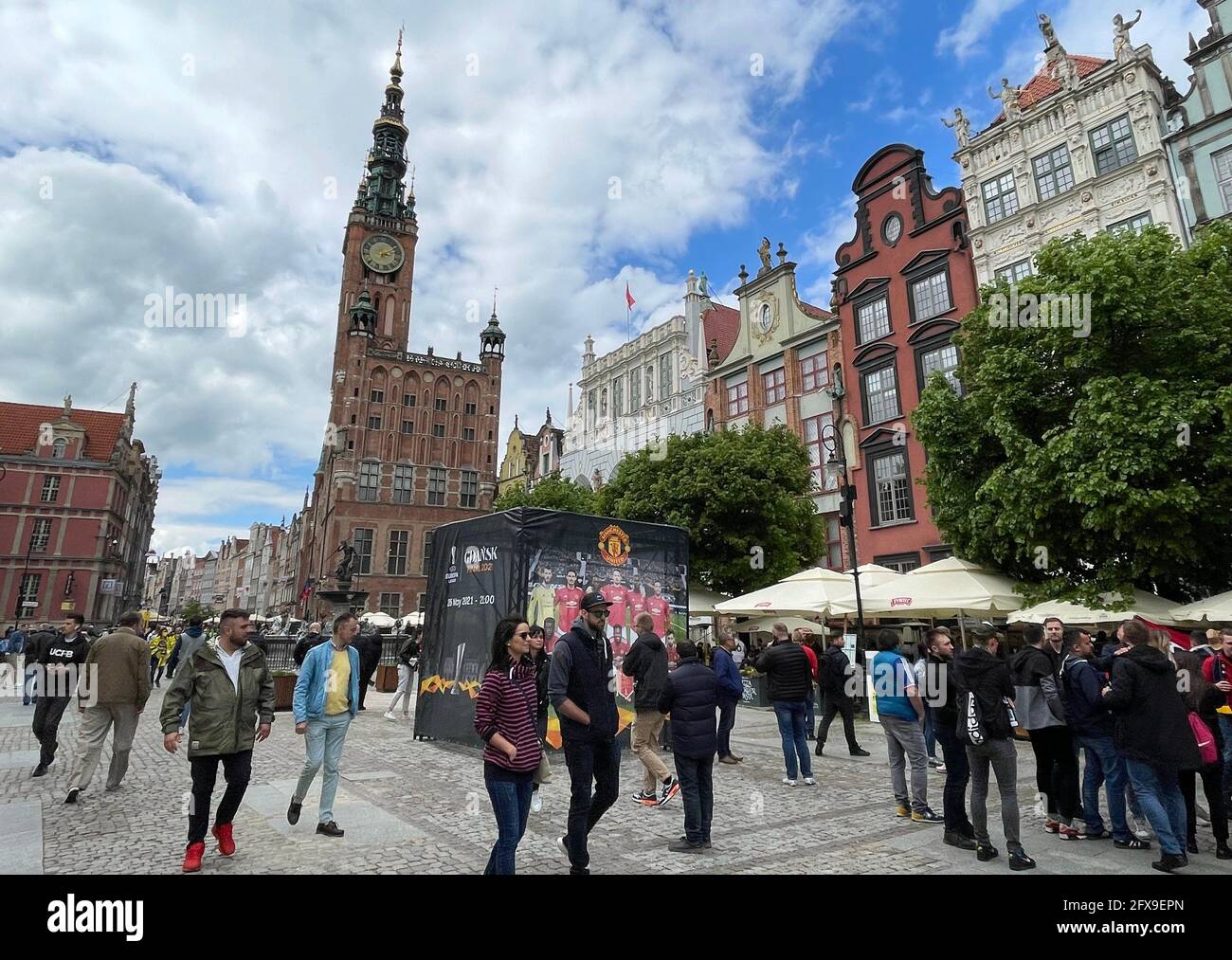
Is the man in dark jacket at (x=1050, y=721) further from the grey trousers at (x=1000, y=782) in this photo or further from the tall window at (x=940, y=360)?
the tall window at (x=940, y=360)

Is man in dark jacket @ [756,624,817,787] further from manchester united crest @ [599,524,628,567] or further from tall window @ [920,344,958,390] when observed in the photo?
tall window @ [920,344,958,390]

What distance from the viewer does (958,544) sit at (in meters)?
18.3

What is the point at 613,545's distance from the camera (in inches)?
460

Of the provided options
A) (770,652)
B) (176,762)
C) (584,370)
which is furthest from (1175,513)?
(584,370)

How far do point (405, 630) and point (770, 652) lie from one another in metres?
22.0

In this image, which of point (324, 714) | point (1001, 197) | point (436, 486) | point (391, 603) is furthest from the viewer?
point (436, 486)

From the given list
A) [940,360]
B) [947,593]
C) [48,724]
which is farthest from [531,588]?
[940,360]

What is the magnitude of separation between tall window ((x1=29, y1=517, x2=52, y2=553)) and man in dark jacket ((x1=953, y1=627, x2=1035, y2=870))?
216 feet

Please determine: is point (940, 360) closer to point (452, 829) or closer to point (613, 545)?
point (613, 545)

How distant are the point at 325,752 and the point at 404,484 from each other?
170 ft

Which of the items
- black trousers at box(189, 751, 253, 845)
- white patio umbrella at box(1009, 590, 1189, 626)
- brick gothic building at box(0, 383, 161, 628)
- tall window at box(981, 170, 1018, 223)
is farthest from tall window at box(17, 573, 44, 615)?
tall window at box(981, 170, 1018, 223)

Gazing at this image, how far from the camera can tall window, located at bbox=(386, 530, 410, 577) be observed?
5412 centimetres

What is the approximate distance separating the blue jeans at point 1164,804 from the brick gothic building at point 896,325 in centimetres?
2085

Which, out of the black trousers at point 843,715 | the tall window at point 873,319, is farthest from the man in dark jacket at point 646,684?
the tall window at point 873,319
